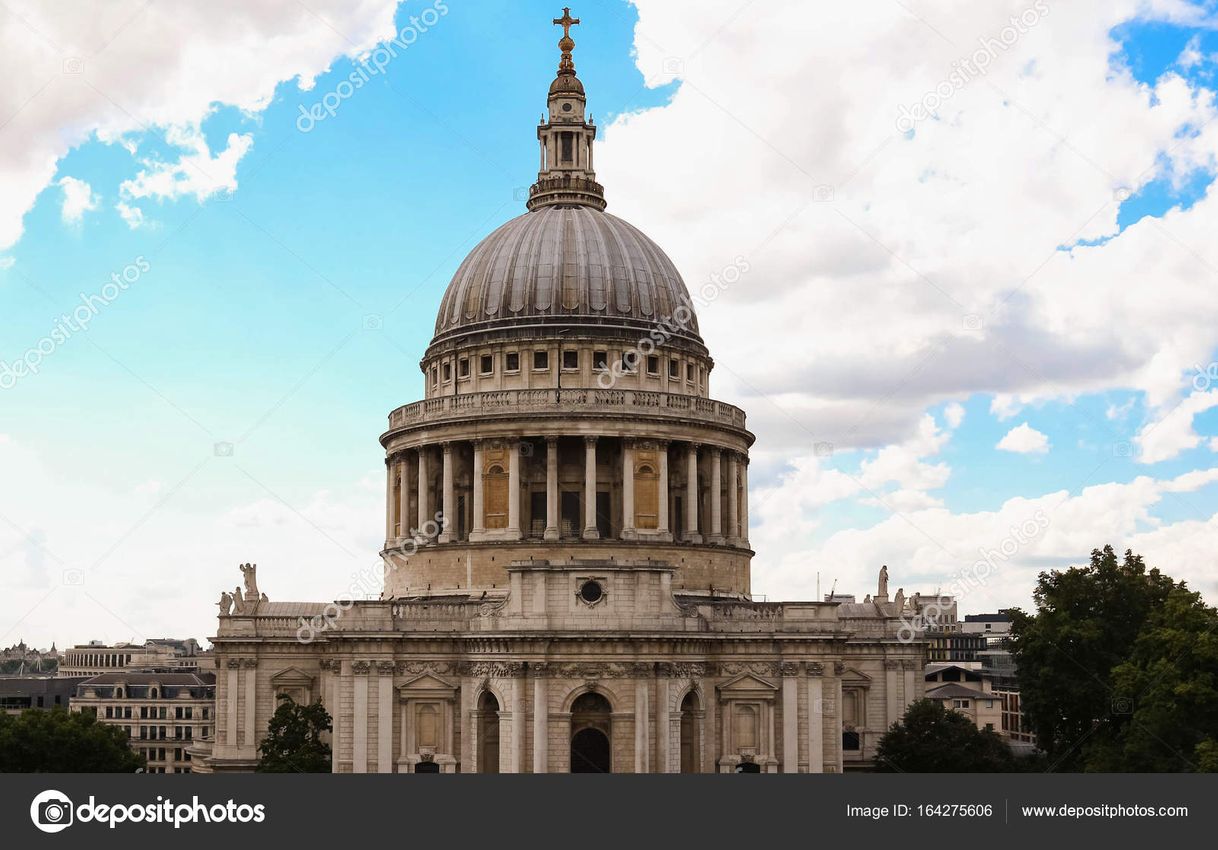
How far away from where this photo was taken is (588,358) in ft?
297

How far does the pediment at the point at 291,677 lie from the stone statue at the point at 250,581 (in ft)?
16.2

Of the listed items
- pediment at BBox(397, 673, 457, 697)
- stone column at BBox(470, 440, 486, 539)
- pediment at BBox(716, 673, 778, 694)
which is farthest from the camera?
stone column at BBox(470, 440, 486, 539)

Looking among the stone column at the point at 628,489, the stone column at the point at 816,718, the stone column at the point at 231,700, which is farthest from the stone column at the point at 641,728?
the stone column at the point at 231,700

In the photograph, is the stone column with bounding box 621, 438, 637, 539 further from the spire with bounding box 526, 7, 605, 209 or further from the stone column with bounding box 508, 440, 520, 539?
the spire with bounding box 526, 7, 605, 209

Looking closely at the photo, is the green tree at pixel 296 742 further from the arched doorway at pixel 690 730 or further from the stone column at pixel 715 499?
the stone column at pixel 715 499

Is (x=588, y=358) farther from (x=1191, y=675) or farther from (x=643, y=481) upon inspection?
(x=1191, y=675)

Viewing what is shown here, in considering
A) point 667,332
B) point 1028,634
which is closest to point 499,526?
point 667,332

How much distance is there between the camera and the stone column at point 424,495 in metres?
90.9

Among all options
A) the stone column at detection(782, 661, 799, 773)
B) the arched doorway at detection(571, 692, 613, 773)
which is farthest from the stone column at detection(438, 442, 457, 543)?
the stone column at detection(782, 661, 799, 773)

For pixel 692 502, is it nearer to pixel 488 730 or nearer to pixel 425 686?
pixel 488 730

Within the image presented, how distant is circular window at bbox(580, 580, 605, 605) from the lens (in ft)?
247

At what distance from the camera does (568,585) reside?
247 feet

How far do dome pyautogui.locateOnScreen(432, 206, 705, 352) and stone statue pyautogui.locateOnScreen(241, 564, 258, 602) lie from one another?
58.7ft
